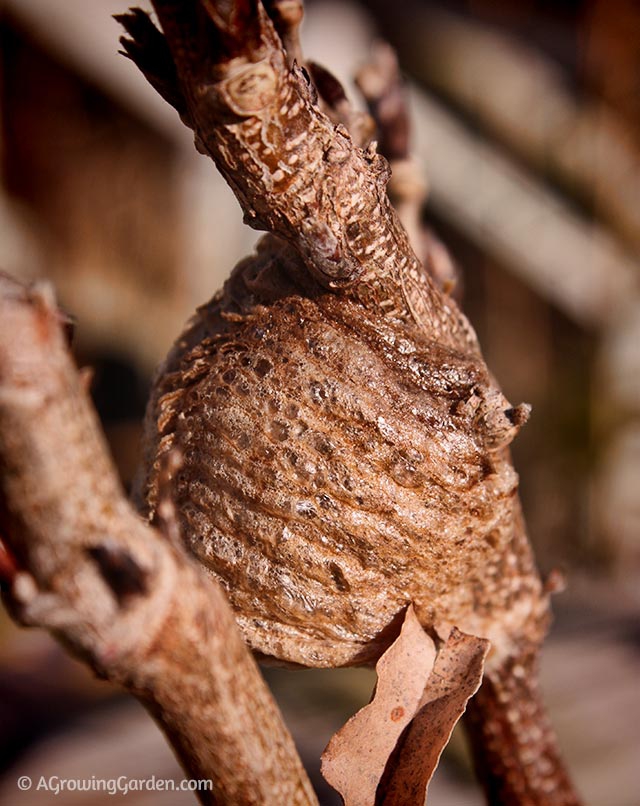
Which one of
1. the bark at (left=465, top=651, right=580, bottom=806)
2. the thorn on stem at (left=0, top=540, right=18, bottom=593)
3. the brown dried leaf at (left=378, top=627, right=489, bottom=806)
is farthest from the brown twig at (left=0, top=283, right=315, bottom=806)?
the bark at (left=465, top=651, right=580, bottom=806)

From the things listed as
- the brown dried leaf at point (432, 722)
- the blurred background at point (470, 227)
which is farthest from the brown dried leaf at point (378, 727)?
the blurred background at point (470, 227)

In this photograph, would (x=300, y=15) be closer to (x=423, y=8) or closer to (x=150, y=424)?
(x=150, y=424)

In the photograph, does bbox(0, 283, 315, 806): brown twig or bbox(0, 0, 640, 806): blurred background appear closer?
bbox(0, 283, 315, 806): brown twig

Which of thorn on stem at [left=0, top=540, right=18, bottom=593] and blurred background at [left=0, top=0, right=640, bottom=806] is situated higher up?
blurred background at [left=0, top=0, right=640, bottom=806]

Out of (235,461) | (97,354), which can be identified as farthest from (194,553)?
(97,354)

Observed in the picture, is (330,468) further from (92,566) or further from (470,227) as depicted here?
(470,227)

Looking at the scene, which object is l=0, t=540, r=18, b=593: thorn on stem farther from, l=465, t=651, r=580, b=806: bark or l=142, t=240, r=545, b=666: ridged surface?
l=465, t=651, r=580, b=806: bark
